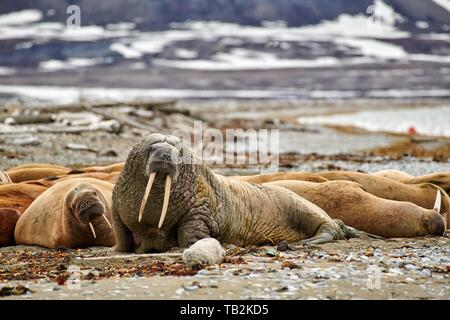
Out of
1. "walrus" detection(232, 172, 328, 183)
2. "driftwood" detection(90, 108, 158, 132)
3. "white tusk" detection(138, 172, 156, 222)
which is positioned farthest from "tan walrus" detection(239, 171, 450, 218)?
"driftwood" detection(90, 108, 158, 132)

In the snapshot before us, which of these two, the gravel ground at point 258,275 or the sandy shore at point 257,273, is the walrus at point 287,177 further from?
the gravel ground at point 258,275

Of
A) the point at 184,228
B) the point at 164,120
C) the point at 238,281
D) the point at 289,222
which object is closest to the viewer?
the point at 238,281

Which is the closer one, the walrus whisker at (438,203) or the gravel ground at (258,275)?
the gravel ground at (258,275)

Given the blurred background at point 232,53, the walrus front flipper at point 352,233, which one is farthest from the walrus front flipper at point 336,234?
the blurred background at point 232,53

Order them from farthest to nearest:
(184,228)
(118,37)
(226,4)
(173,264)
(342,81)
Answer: (226,4)
(118,37)
(342,81)
(184,228)
(173,264)

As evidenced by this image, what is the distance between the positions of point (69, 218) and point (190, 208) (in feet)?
4.12

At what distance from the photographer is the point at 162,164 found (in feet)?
25.4

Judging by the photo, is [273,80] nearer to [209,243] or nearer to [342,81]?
[342,81]

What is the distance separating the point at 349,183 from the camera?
1014 centimetres

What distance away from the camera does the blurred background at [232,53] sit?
10456 centimetres

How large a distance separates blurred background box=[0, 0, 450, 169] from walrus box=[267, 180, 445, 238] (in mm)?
63386

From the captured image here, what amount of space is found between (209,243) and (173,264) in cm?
41
